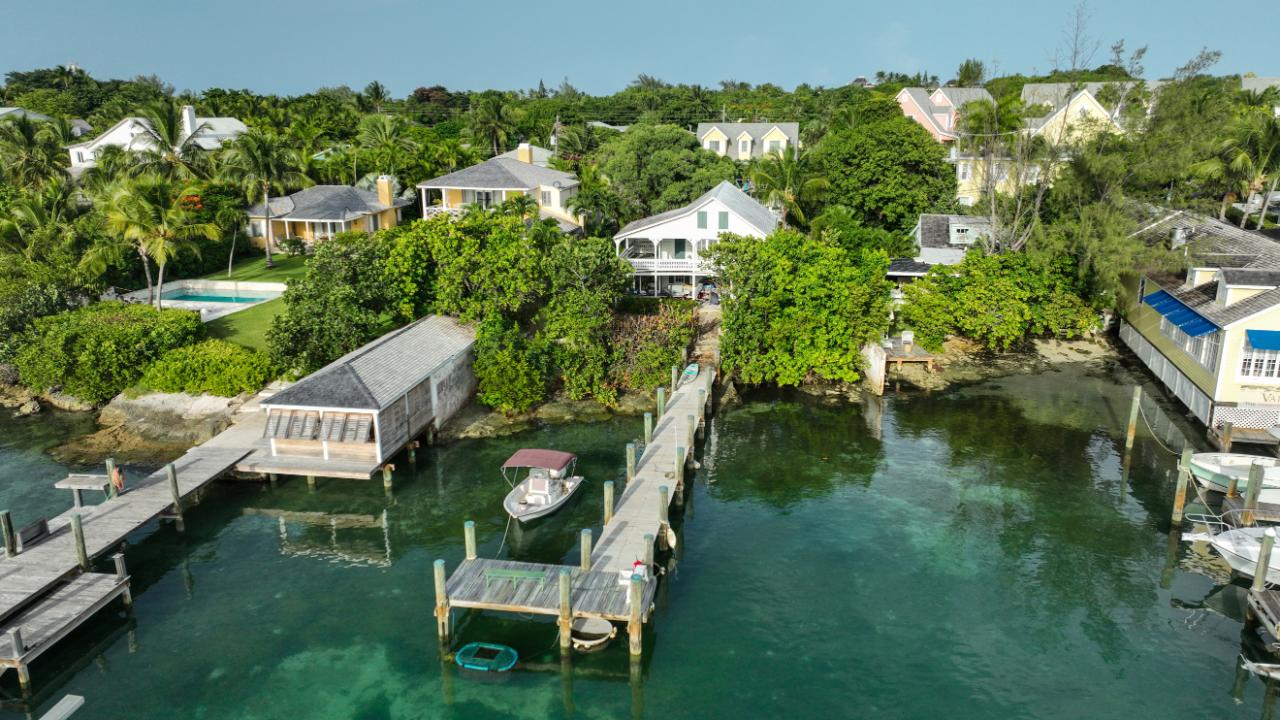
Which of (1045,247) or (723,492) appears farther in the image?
(1045,247)

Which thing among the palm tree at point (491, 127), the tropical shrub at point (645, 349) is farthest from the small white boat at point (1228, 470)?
the palm tree at point (491, 127)

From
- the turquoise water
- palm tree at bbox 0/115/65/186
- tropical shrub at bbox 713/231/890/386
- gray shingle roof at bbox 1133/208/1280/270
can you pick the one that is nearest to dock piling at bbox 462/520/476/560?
tropical shrub at bbox 713/231/890/386

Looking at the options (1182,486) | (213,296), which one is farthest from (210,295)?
(1182,486)

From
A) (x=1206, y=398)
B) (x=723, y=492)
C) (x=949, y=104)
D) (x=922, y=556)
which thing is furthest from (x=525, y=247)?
(x=949, y=104)

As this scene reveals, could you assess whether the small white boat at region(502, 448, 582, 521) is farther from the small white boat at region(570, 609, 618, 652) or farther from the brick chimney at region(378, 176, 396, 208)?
the brick chimney at region(378, 176, 396, 208)

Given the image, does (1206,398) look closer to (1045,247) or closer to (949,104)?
(1045,247)
